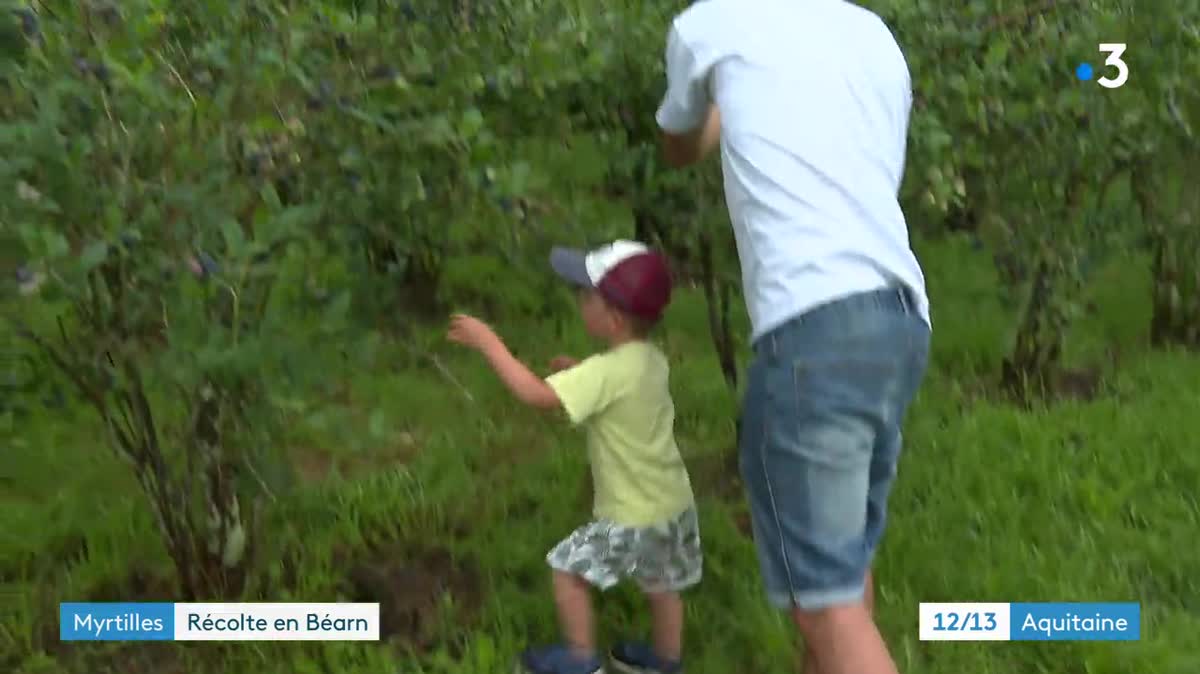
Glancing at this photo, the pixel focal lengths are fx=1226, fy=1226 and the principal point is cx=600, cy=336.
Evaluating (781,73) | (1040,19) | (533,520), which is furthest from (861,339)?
(1040,19)

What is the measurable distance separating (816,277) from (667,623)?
→ 97 cm

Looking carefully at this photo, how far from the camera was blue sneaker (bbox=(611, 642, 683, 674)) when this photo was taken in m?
2.55

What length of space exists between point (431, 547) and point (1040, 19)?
6.67 feet

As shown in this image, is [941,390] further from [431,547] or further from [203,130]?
[203,130]

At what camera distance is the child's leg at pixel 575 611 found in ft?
8.09

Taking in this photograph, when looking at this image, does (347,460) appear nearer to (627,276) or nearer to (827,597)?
(627,276)

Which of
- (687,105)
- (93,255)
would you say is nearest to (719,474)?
(687,105)

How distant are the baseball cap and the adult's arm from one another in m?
0.21

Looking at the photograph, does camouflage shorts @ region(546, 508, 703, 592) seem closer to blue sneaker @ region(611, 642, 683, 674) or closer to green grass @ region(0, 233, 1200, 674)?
blue sneaker @ region(611, 642, 683, 674)

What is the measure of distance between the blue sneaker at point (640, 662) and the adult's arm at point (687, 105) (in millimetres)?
1040

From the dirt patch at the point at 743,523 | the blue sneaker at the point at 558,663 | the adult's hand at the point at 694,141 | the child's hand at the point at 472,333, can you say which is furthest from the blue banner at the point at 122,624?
the adult's hand at the point at 694,141

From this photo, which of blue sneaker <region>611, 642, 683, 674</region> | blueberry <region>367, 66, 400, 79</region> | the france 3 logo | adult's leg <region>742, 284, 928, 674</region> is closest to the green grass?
blue sneaker <region>611, 642, 683, 674</region>

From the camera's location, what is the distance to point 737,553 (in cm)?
297

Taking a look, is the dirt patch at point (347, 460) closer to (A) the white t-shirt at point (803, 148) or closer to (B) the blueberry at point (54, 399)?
(B) the blueberry at point (54, 399)
